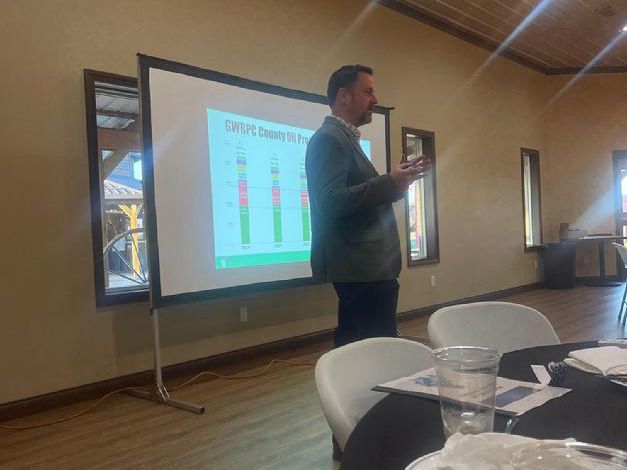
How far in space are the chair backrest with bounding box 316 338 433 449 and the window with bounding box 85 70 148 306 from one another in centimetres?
242

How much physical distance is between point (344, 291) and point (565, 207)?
7.44m

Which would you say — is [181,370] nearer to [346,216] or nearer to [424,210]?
[346,216]

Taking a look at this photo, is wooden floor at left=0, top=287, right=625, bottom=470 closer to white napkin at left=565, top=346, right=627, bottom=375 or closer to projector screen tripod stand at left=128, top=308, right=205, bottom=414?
projector screen tripod stand at left=128, top=308, right=205, bottom=414

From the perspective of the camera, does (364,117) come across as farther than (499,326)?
Yes

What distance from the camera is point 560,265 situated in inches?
299

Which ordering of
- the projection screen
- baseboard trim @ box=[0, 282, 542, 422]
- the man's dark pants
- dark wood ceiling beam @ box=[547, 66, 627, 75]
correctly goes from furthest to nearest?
1. dark wood ceiling beam @ box=[547, 66, 627, 75]
2. the projection screen
3. baseboard trim @ box=[0, 282, 542, 422]
4. the man's dark pants

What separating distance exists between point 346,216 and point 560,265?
670 centimetres

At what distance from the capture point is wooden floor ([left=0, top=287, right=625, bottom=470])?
225 cm

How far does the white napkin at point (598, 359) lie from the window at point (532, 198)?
24.3 ft

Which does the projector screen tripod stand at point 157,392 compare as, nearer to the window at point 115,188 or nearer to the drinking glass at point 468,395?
the window at point 115,188

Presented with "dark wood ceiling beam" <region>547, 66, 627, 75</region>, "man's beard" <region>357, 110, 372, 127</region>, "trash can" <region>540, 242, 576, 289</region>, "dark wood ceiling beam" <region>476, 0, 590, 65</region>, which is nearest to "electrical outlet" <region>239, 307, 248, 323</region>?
"man's beard" <region>357, 110, 372, 127</region>

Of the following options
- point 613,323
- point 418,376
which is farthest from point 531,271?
point 418,376

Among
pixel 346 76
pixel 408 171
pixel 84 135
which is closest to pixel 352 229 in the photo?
pixel 408 171

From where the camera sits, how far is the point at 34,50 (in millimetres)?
3037
